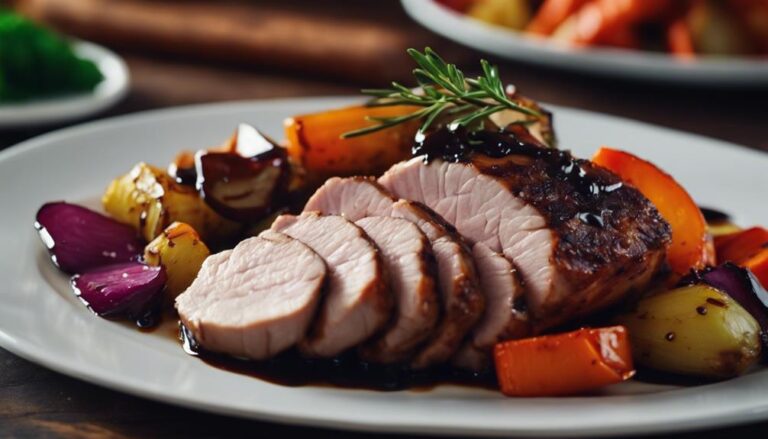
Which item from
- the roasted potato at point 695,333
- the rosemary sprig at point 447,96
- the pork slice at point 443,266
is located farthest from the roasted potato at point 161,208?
the roasted potato at point 695,333

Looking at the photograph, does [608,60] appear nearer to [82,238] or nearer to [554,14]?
[554,14]

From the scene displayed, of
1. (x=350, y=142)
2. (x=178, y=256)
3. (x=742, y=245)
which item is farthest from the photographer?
(x=350, y=142)

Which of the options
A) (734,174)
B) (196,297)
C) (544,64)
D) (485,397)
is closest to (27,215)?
(196,297)

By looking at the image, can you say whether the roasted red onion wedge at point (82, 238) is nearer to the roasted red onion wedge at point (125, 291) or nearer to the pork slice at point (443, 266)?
the roasted red onion wedge at point (125, 291)

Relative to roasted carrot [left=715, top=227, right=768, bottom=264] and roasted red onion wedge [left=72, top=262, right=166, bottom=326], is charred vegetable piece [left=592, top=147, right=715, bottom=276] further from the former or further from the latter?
roasted red onion wedge [left=72, top=262, right=166, bottom=326]

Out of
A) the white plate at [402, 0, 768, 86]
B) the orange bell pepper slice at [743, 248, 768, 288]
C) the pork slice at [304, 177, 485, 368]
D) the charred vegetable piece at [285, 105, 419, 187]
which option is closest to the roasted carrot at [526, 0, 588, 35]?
the white plate at [402, 0, 768, 86]

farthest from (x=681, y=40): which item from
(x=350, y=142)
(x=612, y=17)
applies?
(x=350, y=142)
